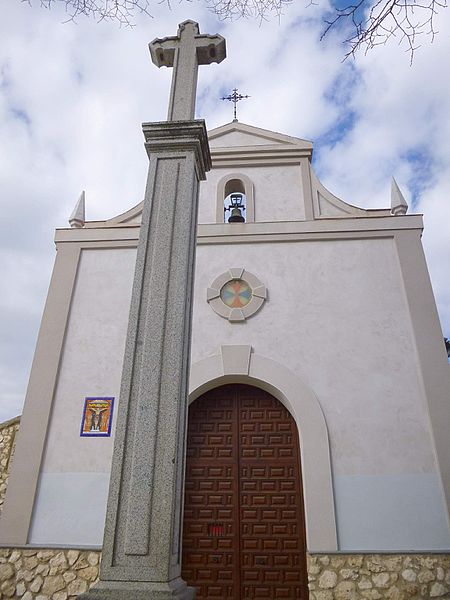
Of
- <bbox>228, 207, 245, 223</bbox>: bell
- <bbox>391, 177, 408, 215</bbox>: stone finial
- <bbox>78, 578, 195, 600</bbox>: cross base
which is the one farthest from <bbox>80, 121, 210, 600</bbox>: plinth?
<bbox>391, 177, 408, 215</bbox>: stone finial

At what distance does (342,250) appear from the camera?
693cm

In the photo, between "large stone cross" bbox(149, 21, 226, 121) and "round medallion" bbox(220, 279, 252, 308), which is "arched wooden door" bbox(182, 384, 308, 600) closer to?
"round medallion" bbox(220, 279, 252, 308)

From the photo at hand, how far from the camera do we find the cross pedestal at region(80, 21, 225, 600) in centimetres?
270

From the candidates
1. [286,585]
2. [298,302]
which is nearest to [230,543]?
[286,585]

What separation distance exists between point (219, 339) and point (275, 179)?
2884mm

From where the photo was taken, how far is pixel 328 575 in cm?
518

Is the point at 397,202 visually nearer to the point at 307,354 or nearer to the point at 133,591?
the point at 307,354

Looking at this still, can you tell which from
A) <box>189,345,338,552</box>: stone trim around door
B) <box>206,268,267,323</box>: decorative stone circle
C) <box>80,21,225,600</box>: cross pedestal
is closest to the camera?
<box>80,21,225,600</box>: cross pedestal

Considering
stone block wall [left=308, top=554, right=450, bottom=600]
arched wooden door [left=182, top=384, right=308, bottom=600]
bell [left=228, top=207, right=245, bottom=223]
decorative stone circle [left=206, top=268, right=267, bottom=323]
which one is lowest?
stone block wall [left=308, top=554, right=450, bottom=600]

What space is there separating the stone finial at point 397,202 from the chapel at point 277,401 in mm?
37

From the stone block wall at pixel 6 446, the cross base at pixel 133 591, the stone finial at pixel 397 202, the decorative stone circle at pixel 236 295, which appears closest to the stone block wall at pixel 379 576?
the decorative stone circle at pixel 236 295

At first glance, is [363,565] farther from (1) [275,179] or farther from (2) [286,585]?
(1) [275,179]

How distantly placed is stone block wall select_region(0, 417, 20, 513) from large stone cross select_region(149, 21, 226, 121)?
466cm

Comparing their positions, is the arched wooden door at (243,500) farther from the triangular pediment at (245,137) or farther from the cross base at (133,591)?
the triangular pediment at (245,137)
